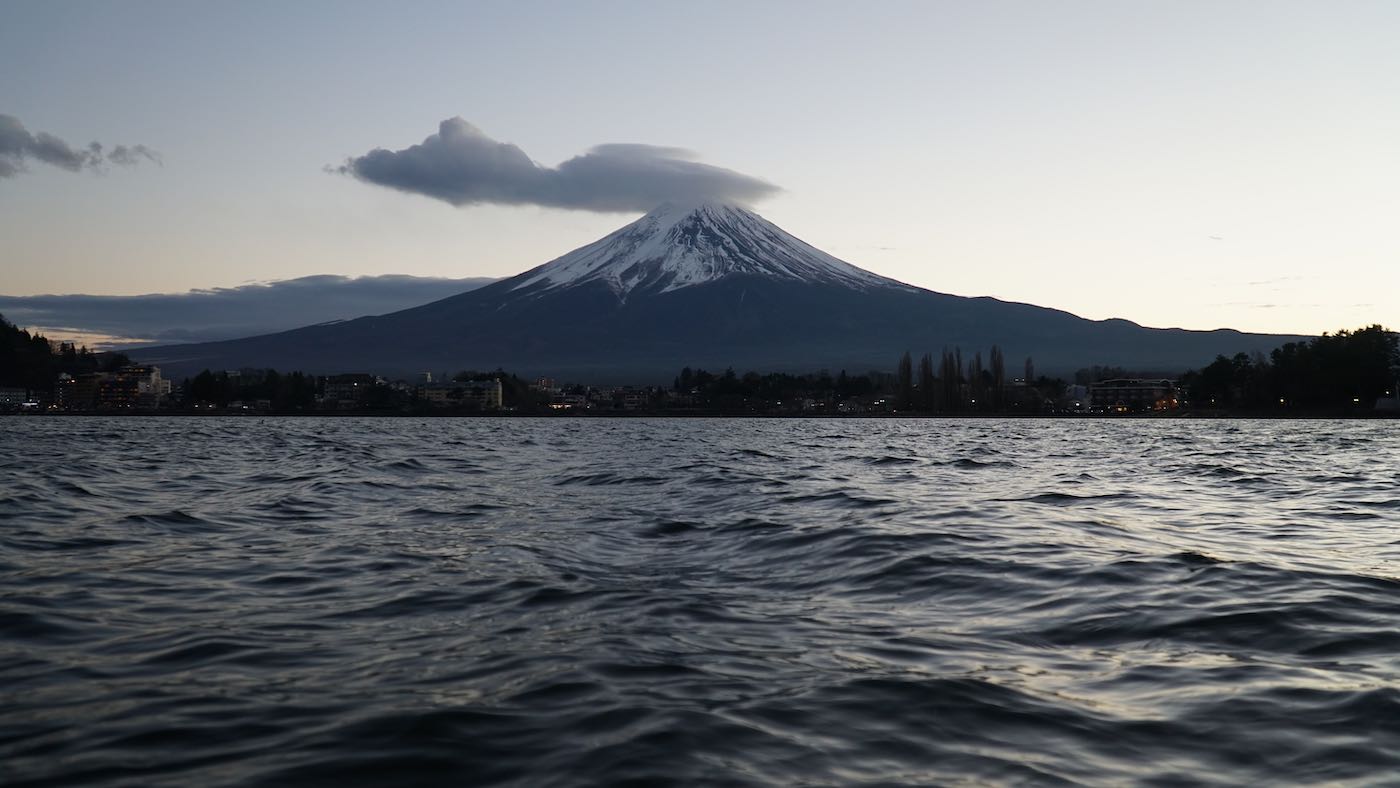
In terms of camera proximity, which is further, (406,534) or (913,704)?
(406,534)

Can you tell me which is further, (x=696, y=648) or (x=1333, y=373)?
(x=1333, y=373)

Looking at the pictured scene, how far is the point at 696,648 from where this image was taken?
26.0 ft

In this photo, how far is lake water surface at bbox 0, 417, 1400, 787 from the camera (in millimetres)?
5449

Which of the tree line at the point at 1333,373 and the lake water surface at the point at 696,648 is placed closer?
the lake water surface at the point at 696,648

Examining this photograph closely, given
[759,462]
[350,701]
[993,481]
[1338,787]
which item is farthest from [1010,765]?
[759,462]

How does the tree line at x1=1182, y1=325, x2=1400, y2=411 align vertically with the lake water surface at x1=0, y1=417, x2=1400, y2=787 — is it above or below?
above

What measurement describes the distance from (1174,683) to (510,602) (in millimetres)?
5890

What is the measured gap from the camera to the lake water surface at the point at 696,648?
5.45 metres

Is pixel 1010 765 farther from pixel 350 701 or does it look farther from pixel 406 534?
pixel 406 534

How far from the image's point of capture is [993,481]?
28156 millimetres

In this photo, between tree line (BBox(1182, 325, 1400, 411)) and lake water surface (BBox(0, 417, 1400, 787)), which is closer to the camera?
lake water surface (BBox(0, 417, 1400, 787))

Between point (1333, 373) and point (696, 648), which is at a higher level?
point (1333, 373)

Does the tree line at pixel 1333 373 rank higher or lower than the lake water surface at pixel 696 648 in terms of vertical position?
higher

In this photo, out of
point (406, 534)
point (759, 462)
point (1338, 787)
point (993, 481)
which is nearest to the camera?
point (1338, 787)
